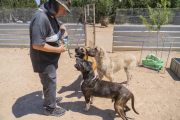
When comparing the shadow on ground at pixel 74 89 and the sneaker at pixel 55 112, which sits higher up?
the sneaker at pixel 55 112

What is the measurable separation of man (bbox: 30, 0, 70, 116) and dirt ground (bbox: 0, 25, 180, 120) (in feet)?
2.63

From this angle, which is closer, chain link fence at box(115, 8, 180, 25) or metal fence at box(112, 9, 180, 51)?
metal fence at box(112, 9, 180, 51)

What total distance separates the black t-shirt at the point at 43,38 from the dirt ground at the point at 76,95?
153 cm

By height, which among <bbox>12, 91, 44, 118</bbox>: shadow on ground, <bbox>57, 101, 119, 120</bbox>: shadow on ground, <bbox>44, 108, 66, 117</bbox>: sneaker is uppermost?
<bbox>44, 108, 66, 117</bbox>: sneaker

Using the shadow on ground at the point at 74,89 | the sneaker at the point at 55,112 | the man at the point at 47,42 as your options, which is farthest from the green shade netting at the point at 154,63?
the man at the point at 47,42

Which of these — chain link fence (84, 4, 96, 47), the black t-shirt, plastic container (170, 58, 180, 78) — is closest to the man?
the black t-shirt

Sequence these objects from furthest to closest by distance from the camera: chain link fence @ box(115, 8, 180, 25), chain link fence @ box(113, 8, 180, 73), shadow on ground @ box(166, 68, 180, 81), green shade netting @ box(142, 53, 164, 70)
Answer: chain link fence @ box(115, 8, 180, 25), chain link fence @ box(113, 8, 180, 73), green shade netting @ box(142, 53, 164, 70), shadow on ground @ box(166, 68, 180, 81)

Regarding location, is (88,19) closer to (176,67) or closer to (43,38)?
(176,67)

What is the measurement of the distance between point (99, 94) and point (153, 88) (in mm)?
2702

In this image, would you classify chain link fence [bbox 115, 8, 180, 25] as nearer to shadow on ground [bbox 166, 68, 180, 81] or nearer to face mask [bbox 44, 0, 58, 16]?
shadow on ground [bbox 166, 68, 180, 81]

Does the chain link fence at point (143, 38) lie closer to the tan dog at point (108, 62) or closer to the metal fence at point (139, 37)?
the metal fence at point (139, 37)

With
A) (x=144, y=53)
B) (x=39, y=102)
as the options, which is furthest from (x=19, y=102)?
(x=144, y=53)

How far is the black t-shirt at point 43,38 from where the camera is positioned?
95.4 inches

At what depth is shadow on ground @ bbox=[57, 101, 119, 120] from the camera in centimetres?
354
